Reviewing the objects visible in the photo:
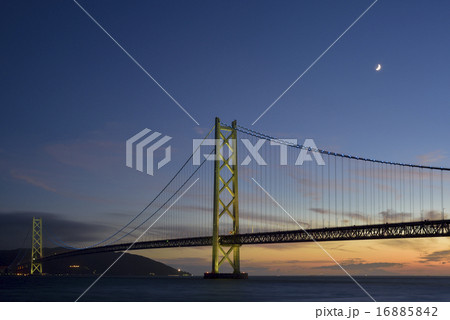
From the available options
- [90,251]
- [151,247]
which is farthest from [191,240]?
[90,251]

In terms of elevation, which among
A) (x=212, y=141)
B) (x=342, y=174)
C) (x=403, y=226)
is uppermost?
(x=212, y=141)

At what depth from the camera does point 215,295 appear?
4084 centimetres

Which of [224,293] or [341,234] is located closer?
[224,293]

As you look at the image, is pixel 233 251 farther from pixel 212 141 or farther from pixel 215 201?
pixel 212 141

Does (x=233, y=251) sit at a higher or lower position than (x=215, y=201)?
lower

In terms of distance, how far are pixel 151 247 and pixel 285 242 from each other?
24337 millimetres

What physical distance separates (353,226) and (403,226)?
5.18m
